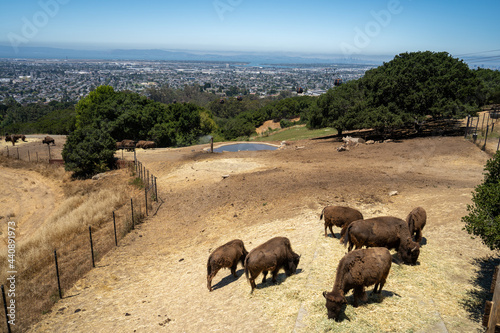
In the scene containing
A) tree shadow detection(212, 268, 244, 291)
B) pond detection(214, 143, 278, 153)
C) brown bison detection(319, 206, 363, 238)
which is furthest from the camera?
pond detection(214, 143, 278, 153)

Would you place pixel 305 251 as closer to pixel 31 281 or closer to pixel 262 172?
pixel 31 281

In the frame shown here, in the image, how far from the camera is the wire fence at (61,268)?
33.8 feet

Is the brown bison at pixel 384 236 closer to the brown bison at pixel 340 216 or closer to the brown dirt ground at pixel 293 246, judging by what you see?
the brown dirt ground at pixel 293 246

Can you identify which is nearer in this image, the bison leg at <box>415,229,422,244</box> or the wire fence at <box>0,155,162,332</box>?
the wire fence at <box>0,155,162,332</box>

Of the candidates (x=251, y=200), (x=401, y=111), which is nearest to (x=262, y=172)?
(x=251, y=200)

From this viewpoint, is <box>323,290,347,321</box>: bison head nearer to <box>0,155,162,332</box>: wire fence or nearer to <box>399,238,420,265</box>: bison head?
<box>399,238,420,265</box>: bison head

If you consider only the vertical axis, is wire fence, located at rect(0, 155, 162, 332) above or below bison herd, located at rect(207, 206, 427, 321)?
below

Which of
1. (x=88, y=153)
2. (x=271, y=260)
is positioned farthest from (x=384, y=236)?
(x=88, y=153)

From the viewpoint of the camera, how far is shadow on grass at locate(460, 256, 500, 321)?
320 inches

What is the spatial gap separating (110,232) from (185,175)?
10737 millimetres

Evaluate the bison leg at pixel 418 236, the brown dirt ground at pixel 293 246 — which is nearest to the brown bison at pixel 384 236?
the brown dirt ground at pixel 293 246

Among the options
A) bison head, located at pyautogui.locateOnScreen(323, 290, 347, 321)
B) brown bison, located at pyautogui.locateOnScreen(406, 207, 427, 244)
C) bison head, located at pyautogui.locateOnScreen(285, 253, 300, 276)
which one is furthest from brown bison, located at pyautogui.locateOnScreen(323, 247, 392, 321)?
brown bison, located at pyautogui.locateOnScreen(406, 207, 427, 244)

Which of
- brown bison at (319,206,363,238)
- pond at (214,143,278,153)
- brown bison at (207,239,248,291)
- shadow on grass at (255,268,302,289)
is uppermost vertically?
brown bison at (319,206,363,238)

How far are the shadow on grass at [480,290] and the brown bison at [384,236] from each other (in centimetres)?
167
